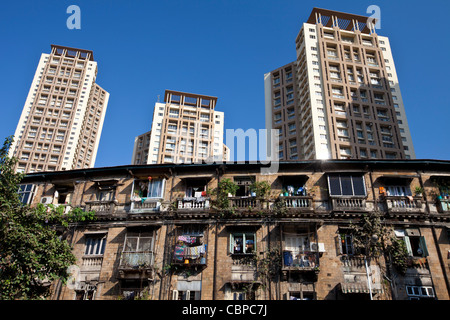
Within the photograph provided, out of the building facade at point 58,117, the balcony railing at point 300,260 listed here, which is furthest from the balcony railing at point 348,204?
the building facade at point 58,117

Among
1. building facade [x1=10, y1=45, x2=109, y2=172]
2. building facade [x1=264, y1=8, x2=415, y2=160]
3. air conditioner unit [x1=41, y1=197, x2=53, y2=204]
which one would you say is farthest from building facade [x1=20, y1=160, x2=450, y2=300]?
building facade [x1=10, y1=45, x2=109, y2=172]

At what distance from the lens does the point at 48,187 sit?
91.9 ft

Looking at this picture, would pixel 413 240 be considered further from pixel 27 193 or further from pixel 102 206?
pixel 27 193

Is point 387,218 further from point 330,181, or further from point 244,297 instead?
point 244,297

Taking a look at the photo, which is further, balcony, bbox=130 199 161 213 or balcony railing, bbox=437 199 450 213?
balcony, bbox=130 199 161 213

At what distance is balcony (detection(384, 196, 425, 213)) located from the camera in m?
23.2

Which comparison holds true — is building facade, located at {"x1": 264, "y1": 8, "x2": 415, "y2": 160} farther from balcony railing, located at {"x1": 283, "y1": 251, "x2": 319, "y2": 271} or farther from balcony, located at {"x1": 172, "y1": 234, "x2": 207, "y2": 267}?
balcony, located at {"x1": 172, "y1": 234, "x2": 207, "y2": 267}

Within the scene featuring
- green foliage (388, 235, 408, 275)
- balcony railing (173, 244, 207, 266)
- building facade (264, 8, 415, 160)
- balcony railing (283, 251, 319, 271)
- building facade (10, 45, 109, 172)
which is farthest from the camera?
building facade (10, 45, 109, 172)

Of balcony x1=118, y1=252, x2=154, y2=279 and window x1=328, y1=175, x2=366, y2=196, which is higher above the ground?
window x1=328, y1=175, x2=366, y2=196

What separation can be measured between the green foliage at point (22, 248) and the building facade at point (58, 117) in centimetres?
5954

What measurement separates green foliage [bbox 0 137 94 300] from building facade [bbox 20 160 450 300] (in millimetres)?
3396

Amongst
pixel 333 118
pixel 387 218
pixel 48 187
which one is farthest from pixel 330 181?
pixel 333 118
